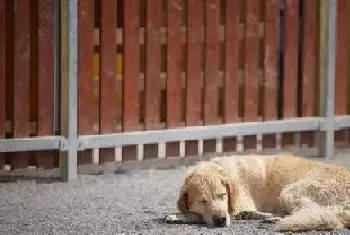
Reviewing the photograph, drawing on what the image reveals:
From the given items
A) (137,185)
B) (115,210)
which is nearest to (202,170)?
(115,210)

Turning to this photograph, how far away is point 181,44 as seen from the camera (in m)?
10.4

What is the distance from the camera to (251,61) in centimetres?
1082

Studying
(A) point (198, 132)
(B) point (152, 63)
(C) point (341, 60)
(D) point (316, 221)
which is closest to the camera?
(D) point (316, 221)

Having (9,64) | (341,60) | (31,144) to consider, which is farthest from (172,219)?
(341,60)

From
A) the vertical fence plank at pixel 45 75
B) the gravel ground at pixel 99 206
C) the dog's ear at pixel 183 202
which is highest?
the vertical fence plank at pixel 45 75

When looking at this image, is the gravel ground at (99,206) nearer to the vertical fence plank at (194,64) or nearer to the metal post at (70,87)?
the metal post at (70,87)

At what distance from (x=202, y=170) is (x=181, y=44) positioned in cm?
288

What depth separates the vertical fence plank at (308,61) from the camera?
36.7 ft

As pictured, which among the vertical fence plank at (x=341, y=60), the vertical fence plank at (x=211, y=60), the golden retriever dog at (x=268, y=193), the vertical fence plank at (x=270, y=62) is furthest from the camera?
the vertical fence plank at (x=341, y=60)

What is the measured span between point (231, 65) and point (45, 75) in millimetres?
1944

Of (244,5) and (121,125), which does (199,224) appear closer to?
(121,125)

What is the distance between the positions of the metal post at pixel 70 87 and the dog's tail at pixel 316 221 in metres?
2.76

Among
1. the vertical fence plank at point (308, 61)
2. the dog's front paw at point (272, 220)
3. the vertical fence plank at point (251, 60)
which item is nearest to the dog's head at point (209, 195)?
the dog's front paw at point (272, 220)

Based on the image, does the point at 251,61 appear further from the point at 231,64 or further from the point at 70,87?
the point at 70,87
